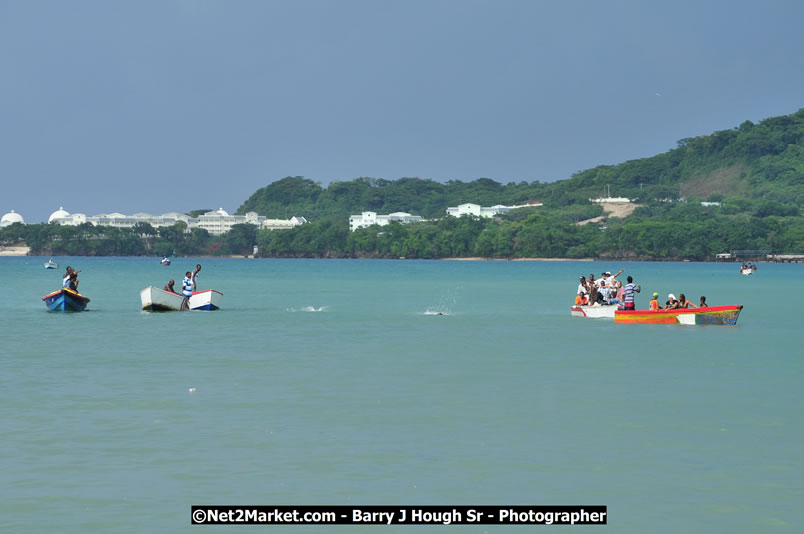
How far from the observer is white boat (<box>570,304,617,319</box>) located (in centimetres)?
4712

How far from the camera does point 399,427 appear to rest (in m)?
19.7

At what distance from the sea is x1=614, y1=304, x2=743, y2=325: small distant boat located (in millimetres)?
4650

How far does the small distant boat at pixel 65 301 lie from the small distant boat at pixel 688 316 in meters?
26.2

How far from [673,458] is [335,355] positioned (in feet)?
55.3

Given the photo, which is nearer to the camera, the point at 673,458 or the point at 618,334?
the point at 673,458

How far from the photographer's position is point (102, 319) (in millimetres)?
48594

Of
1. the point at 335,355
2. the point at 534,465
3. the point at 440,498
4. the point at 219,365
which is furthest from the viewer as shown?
the point at 335,355

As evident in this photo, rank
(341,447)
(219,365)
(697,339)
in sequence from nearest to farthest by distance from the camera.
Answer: (341,447) → (219,365) → (697,339)

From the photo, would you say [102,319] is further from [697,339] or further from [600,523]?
[600,523]

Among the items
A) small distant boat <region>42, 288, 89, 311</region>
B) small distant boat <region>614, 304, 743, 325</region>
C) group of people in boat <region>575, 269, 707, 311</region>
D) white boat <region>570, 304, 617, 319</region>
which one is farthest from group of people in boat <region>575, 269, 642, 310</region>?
small distant boat <region>42, 288, 89, 311</region>

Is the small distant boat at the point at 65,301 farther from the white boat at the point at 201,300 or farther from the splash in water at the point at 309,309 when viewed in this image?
the splash in water at the point at 309,309

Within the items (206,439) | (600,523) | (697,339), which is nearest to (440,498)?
(600,523)

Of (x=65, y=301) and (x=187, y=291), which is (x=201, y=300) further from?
(x=65, y=301)

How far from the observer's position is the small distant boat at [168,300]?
5144 centimetres
